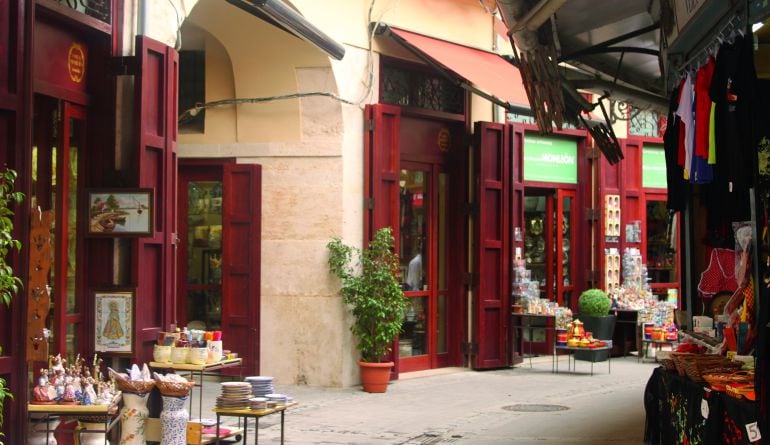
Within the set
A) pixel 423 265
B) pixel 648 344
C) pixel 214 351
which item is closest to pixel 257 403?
pixel 214 351

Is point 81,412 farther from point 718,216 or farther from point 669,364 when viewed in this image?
point 718,216

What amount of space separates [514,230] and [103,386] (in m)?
8.82

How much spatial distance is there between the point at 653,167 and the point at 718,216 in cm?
1189

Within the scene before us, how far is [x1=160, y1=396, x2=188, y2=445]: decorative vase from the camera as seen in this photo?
8227 mm

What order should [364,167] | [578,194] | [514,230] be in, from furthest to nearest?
[578,194] → [514,230] → [364,167]

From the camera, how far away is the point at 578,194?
59.5 ft

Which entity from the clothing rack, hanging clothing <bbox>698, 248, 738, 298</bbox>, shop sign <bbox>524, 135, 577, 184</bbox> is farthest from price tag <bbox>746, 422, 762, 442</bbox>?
shop sign <bbox>524, 135, 577, 184</bbox>

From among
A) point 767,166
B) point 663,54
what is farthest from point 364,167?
point 767,166

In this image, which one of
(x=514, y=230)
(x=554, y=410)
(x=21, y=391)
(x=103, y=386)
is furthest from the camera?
(x=514, y=230)

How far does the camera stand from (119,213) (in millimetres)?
9055

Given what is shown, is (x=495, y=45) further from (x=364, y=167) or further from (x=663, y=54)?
(x=663, y=54)

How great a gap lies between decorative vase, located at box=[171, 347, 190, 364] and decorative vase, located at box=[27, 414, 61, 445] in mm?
1200

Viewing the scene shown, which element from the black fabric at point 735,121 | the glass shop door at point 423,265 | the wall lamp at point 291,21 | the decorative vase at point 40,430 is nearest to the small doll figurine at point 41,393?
the decorative vase at point 40,430

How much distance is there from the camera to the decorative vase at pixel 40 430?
7.88 m
